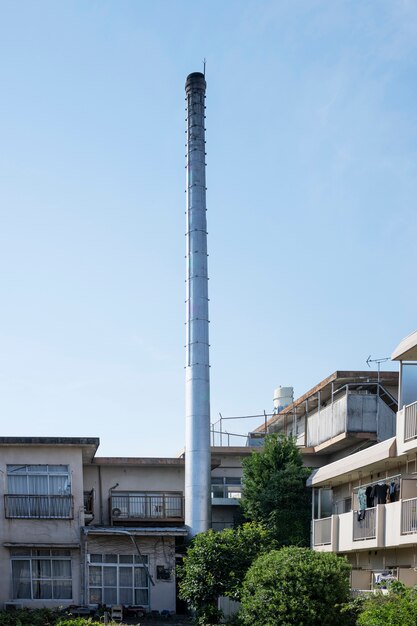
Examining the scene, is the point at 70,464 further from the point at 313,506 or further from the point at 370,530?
the point at 370,530

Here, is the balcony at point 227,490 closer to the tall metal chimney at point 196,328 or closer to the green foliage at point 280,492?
the tall metal chimney at point 196,328

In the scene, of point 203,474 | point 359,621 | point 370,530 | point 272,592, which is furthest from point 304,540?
point 359,621

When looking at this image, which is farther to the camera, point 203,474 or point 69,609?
point 203,474

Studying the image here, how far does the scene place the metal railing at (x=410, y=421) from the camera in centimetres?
2998

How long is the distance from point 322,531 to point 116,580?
9266 millimetres

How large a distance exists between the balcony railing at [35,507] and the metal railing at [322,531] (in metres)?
10.2

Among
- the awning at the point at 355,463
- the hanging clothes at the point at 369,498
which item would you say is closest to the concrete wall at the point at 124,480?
the awning at the point at 355,463

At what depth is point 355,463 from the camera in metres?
35.0

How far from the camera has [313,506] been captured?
132ft

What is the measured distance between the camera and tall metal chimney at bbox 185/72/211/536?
4275 centimetres

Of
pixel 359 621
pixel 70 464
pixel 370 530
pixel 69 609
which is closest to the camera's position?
pixel 359 621

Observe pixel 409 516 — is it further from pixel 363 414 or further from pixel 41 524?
pixel 41 524

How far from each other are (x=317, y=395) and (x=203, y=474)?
19.9ft

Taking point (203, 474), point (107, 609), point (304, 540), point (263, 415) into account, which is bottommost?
point (107, 609)
